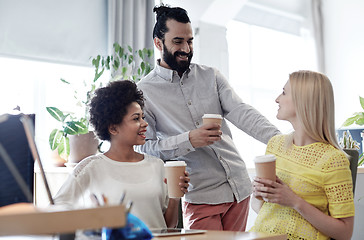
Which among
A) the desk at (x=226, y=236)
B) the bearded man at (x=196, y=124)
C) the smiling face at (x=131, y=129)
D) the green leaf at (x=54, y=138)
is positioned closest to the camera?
the desk at (x=226, y=236)

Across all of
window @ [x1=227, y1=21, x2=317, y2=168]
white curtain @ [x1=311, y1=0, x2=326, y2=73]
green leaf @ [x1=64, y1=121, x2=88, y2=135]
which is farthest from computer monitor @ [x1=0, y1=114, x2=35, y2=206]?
white curtain @ [x1=311, y1=0, x2=326, y2=73]

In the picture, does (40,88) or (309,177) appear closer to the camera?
(309,177)

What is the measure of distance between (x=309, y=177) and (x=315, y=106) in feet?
0.84

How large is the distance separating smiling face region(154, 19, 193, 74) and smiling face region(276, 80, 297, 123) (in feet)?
2.10

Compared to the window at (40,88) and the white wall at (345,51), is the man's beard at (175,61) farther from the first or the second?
the white wall at (345,51)

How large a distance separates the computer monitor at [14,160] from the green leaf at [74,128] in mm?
2130

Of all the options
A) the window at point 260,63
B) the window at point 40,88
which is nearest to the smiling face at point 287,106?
the window at point 40,88

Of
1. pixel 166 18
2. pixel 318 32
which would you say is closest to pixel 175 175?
pixel 166 18

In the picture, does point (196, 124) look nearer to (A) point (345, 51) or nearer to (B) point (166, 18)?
(B) point (166, 18)

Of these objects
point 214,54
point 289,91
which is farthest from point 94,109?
point 214,54

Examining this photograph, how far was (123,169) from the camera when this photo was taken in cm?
182

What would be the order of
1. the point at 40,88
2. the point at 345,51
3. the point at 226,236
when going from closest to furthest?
1. the point at 226,236
2. the point at 40,88
3. the point at 345,51

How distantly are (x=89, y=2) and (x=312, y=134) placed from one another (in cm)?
307

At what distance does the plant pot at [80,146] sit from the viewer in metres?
3.21
